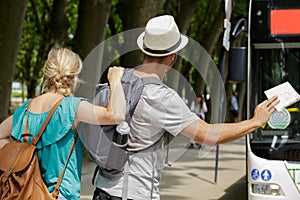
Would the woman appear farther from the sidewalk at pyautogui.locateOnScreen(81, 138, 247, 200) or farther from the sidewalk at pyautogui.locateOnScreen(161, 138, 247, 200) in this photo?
the sidewalk at pyautogui.locateOnScreen(161, 138, 247, 200)

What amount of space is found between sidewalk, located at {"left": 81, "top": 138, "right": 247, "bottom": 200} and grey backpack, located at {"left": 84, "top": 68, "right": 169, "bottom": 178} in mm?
5938

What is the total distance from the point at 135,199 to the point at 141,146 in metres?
0.29

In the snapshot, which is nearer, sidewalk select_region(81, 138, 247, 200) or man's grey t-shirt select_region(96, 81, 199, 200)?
man's grey t-shirt select_region(96, 81, 199, 200)

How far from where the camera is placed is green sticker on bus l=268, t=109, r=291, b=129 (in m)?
6.75

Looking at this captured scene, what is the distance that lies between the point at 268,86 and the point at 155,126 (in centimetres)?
394

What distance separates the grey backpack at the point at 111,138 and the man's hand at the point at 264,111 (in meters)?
0.57

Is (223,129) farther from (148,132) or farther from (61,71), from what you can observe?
(61,71)

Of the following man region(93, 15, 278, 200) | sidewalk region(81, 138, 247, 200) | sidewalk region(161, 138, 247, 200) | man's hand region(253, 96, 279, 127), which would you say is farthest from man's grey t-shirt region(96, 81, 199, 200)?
sidewalk region(161, 138, 247, 200)

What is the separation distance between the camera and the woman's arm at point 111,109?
3291mm

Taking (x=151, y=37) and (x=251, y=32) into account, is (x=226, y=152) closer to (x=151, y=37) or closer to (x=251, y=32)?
(x=251, y=32)

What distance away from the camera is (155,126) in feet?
11.1

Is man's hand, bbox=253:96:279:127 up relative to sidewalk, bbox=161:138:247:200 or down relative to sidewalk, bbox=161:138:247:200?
up

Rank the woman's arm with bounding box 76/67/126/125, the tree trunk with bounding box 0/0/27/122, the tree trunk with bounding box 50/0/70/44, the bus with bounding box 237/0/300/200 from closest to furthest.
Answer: the woman's arm with bounding box 76/67/126/125
the bus with bounding box 237/0/300/200
the tree trunk with bounding box 0/0/27/122
the tree trunk with bounding box 50/0/70/44

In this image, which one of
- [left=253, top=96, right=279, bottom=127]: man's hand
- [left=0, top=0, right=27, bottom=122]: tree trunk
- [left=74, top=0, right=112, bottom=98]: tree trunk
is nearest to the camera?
[left=253, top=96, right=279, bottom=127]: man's hand
